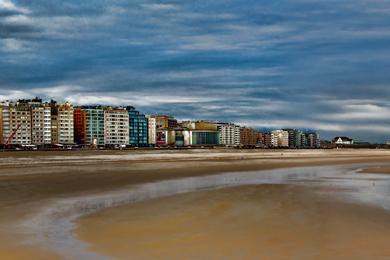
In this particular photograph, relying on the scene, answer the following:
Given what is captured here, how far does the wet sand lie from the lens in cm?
825

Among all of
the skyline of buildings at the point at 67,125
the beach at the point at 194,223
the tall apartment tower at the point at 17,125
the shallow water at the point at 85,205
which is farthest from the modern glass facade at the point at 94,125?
the beach at the point at 194,223

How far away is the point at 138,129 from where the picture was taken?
189000 millimetres

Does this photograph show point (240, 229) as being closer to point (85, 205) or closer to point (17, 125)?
point (85, 205)

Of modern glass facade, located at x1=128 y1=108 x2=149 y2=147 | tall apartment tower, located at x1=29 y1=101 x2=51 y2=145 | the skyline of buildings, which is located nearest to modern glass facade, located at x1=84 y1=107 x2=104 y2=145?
the skyline of buildings

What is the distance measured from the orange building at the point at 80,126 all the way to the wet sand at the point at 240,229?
520ft

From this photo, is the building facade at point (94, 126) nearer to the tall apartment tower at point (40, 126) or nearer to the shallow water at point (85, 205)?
the tall apartment tower at point (40, 126)

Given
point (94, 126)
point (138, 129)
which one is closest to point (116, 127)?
point (94, 126)

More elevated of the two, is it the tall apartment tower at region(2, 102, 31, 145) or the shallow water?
the tall apartment tower at region(2, 102, 31, 145)

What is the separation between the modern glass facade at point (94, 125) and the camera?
16975 centimetres

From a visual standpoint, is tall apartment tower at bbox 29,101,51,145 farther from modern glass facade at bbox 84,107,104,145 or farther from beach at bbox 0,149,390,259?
beach at bbox 0,149,390,259

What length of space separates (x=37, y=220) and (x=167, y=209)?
3402 mm

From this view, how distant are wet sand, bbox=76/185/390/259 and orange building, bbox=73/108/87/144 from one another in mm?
158357

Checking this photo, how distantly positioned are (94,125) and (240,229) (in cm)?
16568

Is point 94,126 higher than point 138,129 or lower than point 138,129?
higher
